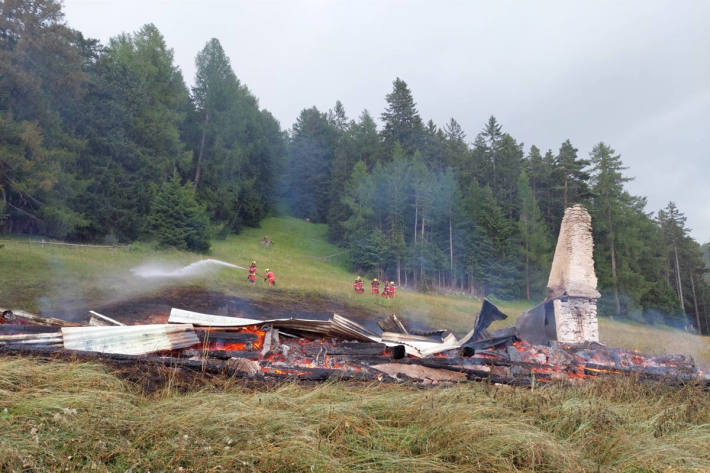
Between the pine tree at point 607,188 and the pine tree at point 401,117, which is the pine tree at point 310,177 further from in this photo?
the pine tree at point 607,188

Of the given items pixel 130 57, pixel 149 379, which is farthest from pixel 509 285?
pixel 130 57

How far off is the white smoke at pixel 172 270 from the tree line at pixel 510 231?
55.3 ft

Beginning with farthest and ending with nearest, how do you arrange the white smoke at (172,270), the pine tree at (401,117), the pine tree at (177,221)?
the pine tree at (401,117)
the pine tree at (177,221)
the white smoke at (172,270)

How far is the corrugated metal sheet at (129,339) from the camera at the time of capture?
7137 mm

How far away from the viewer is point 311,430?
407 centimetres

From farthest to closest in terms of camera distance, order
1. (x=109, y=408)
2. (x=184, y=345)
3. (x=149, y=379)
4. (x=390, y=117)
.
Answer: (x=390, y=117), (x=184, y=345), (x=149, y=379), (x=109, y=408)

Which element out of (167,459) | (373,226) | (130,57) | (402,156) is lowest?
(167,459)

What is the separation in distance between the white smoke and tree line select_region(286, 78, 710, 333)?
664 inches

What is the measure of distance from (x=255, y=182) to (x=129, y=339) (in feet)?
163

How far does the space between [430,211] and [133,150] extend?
26403 millimetres

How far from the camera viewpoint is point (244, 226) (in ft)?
168

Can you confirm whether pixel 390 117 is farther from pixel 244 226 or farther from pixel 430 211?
pixel 244 226

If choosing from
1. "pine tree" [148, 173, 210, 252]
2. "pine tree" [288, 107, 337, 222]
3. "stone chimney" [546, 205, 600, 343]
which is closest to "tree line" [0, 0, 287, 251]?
"pine tree" [148, 173, 210, 252]

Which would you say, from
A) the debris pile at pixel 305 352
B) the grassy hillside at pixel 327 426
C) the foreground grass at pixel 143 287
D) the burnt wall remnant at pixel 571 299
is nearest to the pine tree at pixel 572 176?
the foreground grass at pixel 143 287
